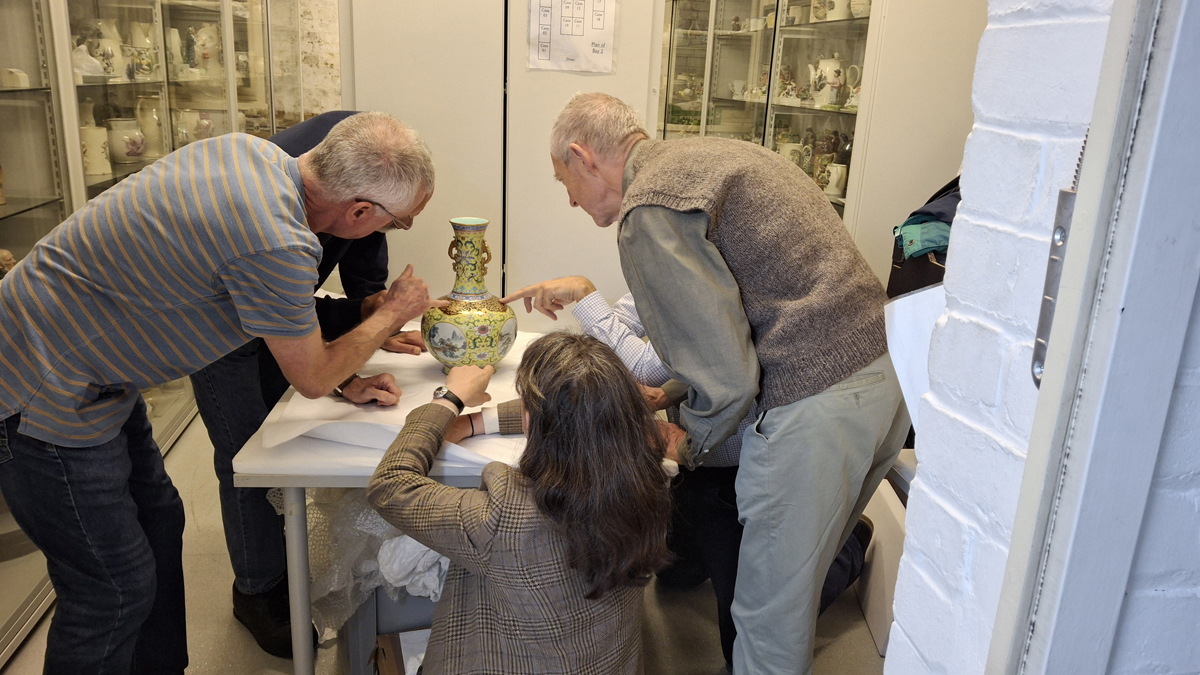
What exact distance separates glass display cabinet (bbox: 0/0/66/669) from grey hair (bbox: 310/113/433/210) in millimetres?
1132

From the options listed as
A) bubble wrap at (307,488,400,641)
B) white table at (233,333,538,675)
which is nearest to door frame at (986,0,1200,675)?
white table at (233,333,538,675)

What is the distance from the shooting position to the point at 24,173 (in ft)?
7.66

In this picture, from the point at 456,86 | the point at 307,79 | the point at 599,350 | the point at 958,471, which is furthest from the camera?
the point at 307,79

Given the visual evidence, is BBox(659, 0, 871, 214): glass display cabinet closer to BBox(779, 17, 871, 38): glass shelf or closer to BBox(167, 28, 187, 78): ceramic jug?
BBox(779, 17, 871, 38): glass shelf

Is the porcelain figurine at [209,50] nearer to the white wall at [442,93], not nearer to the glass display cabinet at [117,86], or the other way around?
the glass display cabinet at [117,86]

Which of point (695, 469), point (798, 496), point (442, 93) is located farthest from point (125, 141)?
point (798, 496)

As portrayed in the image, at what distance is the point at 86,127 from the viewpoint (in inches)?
106

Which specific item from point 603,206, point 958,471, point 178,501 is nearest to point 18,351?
point 178,501

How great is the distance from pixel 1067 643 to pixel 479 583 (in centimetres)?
103

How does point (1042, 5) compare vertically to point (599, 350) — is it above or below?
above

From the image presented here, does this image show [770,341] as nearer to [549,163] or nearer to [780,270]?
[780,270]

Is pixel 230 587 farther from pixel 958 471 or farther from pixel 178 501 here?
pixel 958 471

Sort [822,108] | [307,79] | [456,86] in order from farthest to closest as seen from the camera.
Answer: [307,79] → [822,108] → [456,86]

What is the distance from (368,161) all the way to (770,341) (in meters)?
→ 0.78
